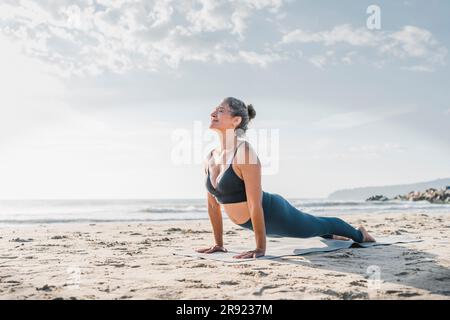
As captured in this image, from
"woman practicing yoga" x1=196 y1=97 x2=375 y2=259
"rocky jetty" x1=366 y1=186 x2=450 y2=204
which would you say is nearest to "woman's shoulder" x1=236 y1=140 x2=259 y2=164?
"woman practicing yoga" x1=196 y1=97 x2=375 y2=259

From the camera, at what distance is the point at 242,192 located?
179 inches

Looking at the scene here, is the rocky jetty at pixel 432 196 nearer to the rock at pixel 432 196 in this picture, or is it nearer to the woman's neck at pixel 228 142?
the rock at pixel 432 196

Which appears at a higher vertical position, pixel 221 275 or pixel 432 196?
pixel 221 275

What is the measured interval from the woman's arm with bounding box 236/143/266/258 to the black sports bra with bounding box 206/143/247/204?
133 millimetres

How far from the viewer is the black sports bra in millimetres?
4434

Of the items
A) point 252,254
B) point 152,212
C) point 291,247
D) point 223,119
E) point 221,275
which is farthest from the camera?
point 152,212

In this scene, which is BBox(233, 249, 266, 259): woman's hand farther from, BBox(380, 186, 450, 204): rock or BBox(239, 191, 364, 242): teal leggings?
BBox(380, 186, 450, 204): rock

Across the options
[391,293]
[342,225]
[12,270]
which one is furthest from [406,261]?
[12,270]

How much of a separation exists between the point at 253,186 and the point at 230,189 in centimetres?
32

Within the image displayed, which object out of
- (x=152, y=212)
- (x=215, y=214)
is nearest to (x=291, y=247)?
(x=215, y=214)

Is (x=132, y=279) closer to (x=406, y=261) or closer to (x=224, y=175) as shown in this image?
(x=224, y=175)

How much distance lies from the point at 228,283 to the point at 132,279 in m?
0.82

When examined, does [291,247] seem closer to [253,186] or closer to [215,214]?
[215,214]
